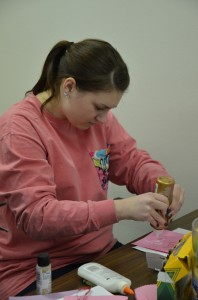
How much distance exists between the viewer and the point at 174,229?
4.03 ft

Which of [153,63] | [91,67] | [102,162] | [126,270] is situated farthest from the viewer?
[153,63]

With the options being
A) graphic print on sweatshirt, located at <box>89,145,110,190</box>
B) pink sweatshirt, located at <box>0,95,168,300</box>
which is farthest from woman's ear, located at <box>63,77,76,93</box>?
graphic print on sweatshirt, located at <box>89,145,110,190</box>

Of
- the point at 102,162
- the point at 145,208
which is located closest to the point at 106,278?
the point at 145,208

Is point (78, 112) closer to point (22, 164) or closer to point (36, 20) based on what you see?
point (22, 164)

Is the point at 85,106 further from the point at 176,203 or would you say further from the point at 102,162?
the point at 176,203

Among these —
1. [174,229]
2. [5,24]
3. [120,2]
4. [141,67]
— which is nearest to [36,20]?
[5,24]

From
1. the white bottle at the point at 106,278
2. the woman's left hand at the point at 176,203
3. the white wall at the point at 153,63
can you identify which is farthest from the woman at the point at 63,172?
the white wall at the point at 153,63

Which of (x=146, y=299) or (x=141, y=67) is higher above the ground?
(x=141, y=67)

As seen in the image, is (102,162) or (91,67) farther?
(102,162)

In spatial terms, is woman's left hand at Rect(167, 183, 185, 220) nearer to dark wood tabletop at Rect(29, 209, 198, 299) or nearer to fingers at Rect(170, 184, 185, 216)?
fingers at Rect(170, 184, 185, 216)

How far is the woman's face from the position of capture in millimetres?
1118

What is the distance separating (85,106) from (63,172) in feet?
0.69

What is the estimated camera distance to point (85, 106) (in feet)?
3.72

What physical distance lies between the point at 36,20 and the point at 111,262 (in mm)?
1505
